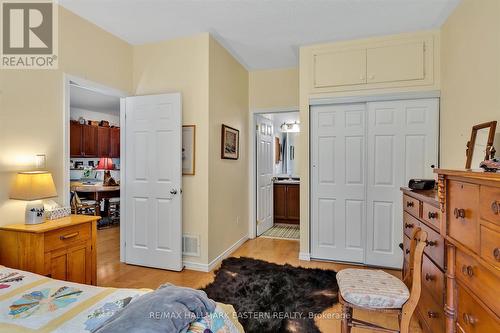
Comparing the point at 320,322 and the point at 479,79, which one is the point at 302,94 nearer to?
the point at 479,79

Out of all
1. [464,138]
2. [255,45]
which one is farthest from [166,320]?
[255,45]

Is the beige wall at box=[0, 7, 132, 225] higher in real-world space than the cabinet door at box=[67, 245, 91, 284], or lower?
higher

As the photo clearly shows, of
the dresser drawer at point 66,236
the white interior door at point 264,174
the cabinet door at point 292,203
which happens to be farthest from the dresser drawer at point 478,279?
the cabinet door at point 292,203

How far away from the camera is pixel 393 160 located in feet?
10.4

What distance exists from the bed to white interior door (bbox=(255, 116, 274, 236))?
3383 millimetres

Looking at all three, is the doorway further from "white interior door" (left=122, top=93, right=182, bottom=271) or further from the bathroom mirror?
the bathroom mirror

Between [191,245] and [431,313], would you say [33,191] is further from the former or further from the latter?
[431,313]

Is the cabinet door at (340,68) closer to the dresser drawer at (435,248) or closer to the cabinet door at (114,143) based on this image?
the dresser drawer at (435,248)

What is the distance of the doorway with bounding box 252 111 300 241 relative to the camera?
184 inches

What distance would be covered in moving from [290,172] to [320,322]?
464 cm

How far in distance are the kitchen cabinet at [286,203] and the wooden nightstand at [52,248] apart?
147 inches

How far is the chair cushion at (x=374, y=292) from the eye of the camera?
1473 mm

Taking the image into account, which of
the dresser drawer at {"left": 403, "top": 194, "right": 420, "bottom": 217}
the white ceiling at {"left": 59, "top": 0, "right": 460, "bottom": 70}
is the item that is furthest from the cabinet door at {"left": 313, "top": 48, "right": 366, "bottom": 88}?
the dresser drawer at {"left": 403, "top": 194, "right": 420, "bottom": 217}

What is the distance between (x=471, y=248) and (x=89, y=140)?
6.69 meters
